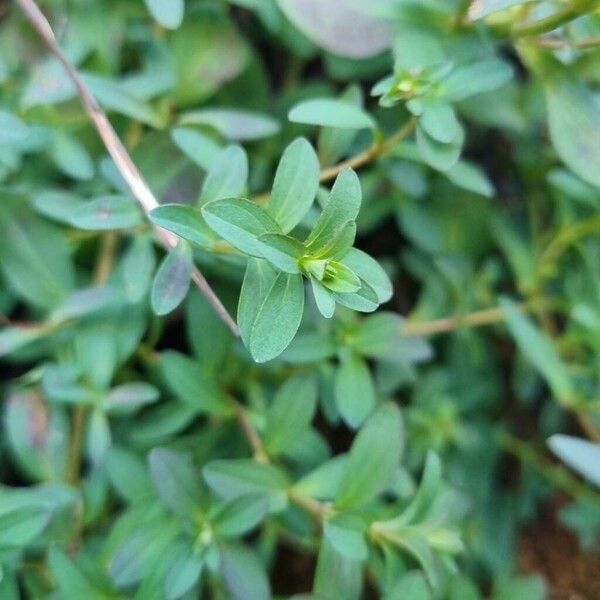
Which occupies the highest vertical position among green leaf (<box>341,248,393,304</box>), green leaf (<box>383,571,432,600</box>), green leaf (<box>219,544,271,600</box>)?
green leaf (<box>341,248,393,304</box>)

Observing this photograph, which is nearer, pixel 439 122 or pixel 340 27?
pixel 439 122

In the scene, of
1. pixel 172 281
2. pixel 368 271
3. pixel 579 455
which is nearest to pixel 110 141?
pixel 172 281

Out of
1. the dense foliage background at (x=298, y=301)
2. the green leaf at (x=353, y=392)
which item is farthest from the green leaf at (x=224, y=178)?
the green leaf at (x=353, y=392)

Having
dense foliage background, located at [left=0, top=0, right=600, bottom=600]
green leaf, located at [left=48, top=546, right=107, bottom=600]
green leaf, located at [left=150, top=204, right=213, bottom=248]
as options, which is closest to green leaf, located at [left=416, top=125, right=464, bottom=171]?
dense foliage background, located at [left=0, top=0, right=600, bottom=600]

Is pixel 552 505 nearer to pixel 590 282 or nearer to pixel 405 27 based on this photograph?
pixel 590 282

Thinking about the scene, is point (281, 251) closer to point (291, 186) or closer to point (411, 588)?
point (291, 186)

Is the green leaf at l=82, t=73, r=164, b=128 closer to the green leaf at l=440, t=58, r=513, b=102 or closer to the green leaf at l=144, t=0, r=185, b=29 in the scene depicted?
the green leaf at l=144, t=0, r=185, b=29

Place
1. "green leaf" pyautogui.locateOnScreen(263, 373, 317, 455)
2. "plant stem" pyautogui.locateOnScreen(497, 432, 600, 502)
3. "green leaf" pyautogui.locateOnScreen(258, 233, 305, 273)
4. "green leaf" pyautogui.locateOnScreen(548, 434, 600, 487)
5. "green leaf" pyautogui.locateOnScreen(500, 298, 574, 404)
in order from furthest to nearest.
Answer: "plant stem" pyautogui.locateOnScreen(497, 432, 600, 502) < "green leaf" pyautogui.locateOnScreen(500, 298, 574, 404) < "green leaf" pyautogui.locateOnScreen(263, 373, 317, 455) < "green leaf" pyautogui.locateOnScreen(548, 434, 600, 487) < "green leaf" pyautogui.locateOnScreen(258, 233, 305, 273)

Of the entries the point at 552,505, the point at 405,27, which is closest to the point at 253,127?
the point at 405,27
